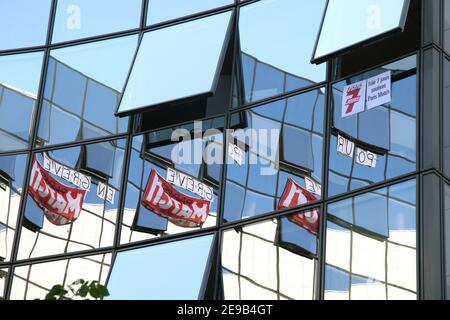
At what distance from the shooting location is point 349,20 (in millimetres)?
15047

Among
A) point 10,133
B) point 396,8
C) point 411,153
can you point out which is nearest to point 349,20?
point 396,8

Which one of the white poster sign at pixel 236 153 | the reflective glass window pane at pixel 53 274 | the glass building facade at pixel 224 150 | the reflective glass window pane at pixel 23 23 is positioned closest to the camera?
the glass building facade at pixel 224 150

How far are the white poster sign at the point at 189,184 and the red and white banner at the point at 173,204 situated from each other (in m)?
0.07

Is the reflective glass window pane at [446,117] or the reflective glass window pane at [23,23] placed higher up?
Result: the reflective glass window pane at [23,23]

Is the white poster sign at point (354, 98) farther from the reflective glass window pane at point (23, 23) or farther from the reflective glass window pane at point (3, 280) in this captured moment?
the reflective glass window pane at point (23, 23)

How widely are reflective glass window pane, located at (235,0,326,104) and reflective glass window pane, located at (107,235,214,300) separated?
6.58 feet

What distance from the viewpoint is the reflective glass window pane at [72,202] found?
1653cm

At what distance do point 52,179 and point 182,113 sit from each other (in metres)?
2.16

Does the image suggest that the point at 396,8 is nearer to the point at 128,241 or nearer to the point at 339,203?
the point at 339,203

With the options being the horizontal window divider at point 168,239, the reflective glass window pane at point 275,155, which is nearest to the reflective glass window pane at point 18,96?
the horizontal window divider at point 168,239

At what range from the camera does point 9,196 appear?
17.3m

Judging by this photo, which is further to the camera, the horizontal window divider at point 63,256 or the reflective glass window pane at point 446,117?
the horizontal window divider at point 63,256

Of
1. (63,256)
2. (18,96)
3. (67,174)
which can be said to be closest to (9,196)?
(67,174)
